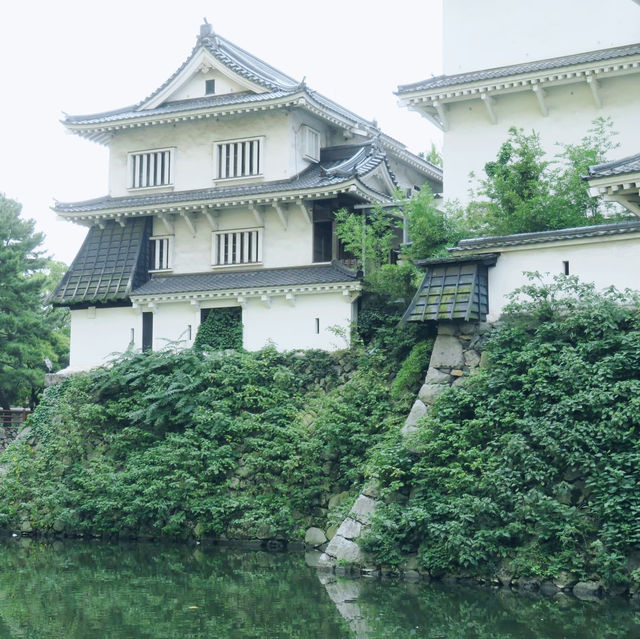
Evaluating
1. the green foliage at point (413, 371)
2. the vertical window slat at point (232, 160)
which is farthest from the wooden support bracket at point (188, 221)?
the green foliage at point (413, 371)

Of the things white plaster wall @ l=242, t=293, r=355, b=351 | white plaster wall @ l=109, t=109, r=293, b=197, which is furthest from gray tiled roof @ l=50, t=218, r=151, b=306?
white plaster wall @ l=242, t=293, r=355, b=351

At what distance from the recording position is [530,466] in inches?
594

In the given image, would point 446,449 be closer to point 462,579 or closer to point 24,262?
point 462,579

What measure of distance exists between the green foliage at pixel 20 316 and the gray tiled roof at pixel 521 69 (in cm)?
1664

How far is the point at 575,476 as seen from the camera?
591 inches

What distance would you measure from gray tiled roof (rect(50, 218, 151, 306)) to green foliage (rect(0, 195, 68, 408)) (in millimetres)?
5972

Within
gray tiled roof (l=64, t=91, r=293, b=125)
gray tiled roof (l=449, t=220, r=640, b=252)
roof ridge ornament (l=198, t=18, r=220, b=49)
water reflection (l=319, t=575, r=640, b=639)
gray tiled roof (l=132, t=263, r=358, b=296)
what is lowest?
water reflection (l=319, t=575, r=640, b=639)

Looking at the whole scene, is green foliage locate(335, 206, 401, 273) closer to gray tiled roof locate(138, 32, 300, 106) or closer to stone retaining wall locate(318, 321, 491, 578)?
gray tiled roof locate(138, 32, 300, 106)

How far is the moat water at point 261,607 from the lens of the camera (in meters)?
12.0

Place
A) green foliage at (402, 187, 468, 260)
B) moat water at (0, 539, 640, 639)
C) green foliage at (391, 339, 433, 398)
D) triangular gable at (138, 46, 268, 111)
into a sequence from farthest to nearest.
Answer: triangular gable at (138, 46, 268, 111), green foliage at (402, 187, 468, 260), green foliage at (391, 339, 433, 398), moat water at (0, 539, 640, 639)

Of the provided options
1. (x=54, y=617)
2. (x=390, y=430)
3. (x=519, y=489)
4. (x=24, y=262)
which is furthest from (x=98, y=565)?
(x=24, y=262)

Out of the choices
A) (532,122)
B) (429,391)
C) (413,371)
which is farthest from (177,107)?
(429,391)

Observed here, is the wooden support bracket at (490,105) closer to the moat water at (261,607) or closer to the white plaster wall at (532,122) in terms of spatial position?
the white plaster wall at (532,122)

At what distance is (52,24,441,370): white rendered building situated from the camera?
84.9 feet
